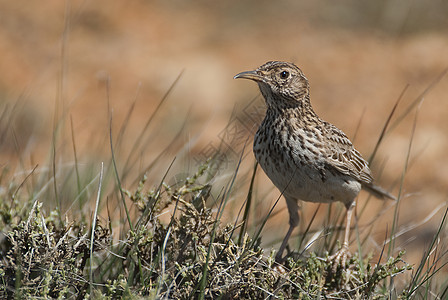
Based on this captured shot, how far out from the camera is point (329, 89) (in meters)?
10.9

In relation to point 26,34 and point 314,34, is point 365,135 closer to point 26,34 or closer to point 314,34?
point 314,34

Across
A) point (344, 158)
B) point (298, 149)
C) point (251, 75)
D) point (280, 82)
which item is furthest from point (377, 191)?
point (251, 75)

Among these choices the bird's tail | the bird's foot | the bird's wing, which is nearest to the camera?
the bird's foot

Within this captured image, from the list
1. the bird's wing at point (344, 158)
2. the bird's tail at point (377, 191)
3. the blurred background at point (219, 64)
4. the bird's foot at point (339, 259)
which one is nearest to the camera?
the bird's foot at point (339, 259)

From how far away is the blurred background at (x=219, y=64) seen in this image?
9.60m

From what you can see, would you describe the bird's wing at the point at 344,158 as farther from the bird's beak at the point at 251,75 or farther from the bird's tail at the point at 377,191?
the bird's beak at the point at 251,75

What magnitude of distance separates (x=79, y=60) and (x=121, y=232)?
28.2 feet

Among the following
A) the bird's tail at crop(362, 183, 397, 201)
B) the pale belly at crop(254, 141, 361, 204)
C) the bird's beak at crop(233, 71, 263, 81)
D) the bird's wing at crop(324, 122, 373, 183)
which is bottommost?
the bird's tail at crop(362, 183, 397, 201)

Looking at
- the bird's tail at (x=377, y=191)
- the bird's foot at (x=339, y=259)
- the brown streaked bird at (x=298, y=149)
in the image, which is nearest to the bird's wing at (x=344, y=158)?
the brown streaked bird at (x=298, y=149)

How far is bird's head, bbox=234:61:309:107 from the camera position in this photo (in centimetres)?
413

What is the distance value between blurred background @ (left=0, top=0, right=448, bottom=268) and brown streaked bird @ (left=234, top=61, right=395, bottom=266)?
13.8 ft

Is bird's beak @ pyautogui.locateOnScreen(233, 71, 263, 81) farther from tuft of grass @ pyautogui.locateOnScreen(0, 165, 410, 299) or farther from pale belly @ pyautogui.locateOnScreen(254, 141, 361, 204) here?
tuft of grass @ pyautogui.locateOnScreen(0, 165, 410, 299)

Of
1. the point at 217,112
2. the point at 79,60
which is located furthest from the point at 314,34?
the point at 79,60

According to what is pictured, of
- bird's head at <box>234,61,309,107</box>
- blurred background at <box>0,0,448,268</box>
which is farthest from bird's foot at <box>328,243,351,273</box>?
blurred background at <box>0,0,448,268</box>
